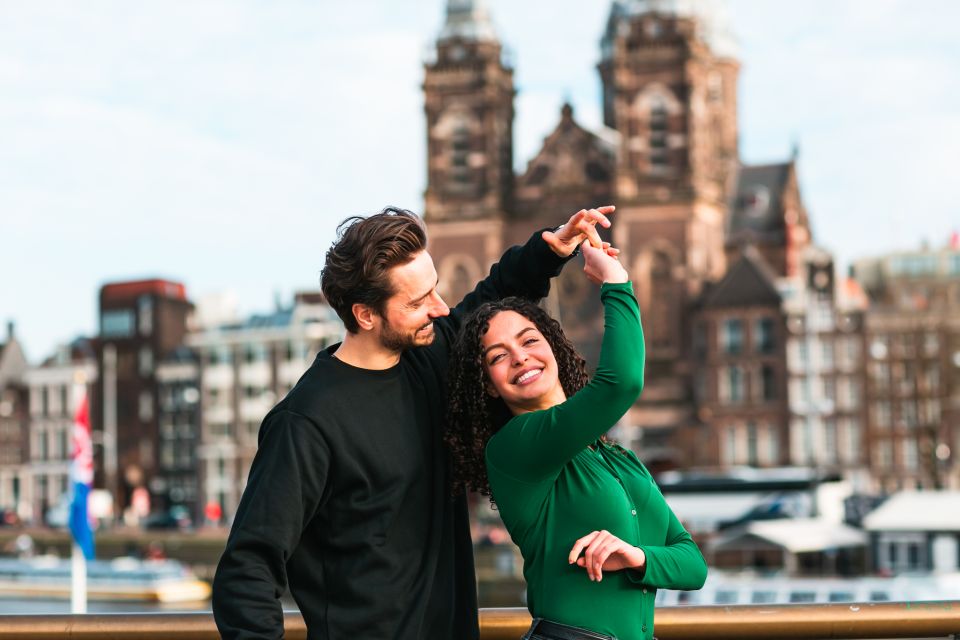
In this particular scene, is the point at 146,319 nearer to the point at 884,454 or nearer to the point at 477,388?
the point at 884,454

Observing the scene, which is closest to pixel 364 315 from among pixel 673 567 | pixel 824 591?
pixel 673 567

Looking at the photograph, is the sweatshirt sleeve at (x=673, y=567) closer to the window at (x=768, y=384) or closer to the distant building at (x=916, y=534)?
the distant building at (x=916, y=534)

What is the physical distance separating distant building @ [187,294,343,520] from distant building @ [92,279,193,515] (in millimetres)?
2790

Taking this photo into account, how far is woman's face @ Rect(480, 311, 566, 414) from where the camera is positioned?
3.53 m

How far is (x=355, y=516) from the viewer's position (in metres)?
3.54

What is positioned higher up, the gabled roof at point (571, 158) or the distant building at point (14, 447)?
the gabled roof at point (571, 158)

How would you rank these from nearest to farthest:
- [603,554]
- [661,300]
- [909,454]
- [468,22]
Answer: [603,554] → [909,454] → [661,300] → [468,22]

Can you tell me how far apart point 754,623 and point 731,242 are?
6872cm

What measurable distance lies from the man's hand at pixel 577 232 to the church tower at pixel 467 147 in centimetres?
6236

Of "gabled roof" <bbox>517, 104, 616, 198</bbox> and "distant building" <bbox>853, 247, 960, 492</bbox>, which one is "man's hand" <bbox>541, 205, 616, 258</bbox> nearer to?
"distant building" <bbox>853, 247, 960, 492</bbox>

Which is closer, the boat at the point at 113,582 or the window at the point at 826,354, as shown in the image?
the boat at the point at 113,582

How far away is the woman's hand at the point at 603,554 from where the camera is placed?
3.31m

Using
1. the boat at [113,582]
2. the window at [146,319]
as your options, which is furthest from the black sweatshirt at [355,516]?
the window at [146,319]

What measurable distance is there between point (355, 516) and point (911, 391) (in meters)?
60.3
